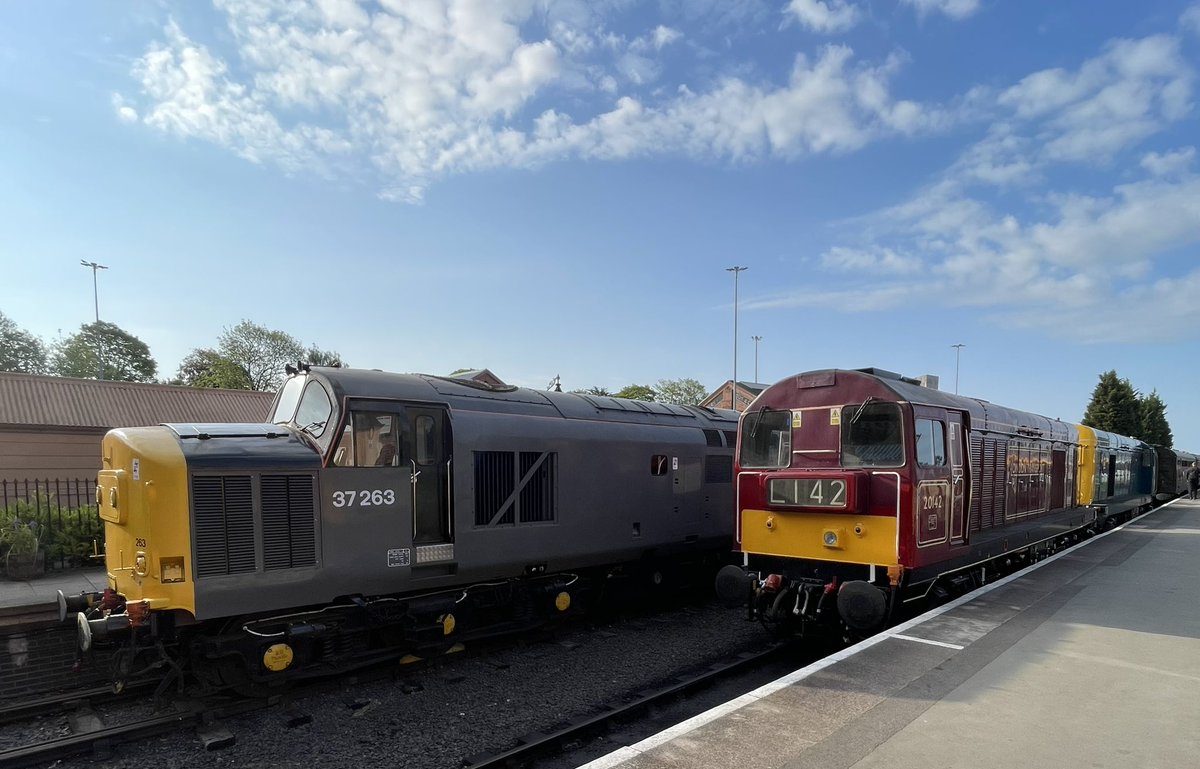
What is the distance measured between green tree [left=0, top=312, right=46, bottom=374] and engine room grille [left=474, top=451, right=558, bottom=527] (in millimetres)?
69492

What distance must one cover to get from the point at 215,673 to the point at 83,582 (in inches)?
162

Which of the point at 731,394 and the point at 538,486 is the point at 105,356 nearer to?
the point at 731,394

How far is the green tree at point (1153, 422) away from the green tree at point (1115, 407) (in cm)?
184

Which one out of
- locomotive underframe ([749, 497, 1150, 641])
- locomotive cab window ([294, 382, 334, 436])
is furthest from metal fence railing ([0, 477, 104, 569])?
locomotive underframe ([749, 497, 1150, 641])

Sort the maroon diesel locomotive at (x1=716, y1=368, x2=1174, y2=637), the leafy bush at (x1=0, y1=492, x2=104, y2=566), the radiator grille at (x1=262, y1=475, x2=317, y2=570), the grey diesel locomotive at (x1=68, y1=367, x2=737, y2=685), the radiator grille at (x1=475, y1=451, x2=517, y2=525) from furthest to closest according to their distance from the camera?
the leafy bush at (x1=0, y1=492, x2=104, y2=566)
the radiator grille at (x1=475, y1=451, x2=517, y2=525)
the maroon diesel locomotive at (x1=716, y1=368, x2=1174, y2=637)
the radiator grille at (x1=262, y1=475, x2=317, y2=570)
the grey diesel locomotive at (x1=68, y1=367, x2=737, y2=685)

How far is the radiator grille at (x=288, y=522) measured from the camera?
19.6ft

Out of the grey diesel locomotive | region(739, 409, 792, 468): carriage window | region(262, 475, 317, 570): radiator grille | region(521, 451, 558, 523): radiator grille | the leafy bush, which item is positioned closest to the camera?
the grey diesel locomotive

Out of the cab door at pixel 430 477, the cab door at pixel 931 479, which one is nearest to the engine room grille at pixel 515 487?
the cab door at pixel 430 477

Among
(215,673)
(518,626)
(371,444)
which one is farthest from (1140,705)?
(215,673)

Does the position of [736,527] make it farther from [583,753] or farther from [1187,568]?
[1187,568]

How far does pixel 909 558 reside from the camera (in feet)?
22.6

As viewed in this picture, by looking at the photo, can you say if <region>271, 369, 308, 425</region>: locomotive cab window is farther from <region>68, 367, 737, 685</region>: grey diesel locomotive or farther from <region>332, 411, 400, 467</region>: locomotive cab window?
<region>332, 411, 400, 467</region>: locomotive cab window

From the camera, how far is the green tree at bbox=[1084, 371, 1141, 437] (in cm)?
5431

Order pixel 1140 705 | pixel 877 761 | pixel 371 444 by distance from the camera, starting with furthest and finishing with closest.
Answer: pixel 371 444 < pixel 1140 705 < pixel 877 761
